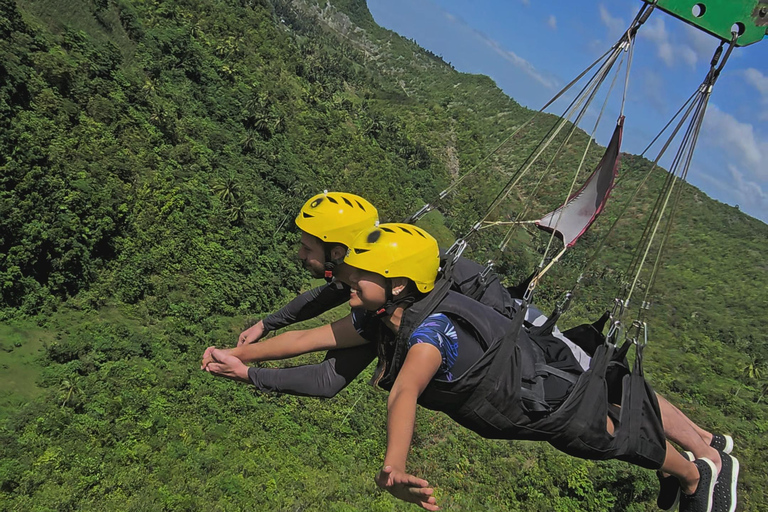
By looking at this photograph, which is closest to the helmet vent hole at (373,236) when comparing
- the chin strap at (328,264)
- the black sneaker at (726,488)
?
the chin strap at (328,264)

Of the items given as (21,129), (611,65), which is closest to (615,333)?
(611,65)

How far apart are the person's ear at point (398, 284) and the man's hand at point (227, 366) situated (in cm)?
114

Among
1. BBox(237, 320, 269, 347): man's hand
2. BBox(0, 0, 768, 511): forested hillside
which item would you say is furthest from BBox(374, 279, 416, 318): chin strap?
BBox(0, 0, 768, 511): forested hillside

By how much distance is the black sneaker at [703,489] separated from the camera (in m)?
3.29

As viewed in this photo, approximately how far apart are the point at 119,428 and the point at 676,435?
50.8 feet

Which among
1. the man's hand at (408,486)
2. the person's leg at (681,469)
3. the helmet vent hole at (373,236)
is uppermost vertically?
the helmet vent hole at (373,236)

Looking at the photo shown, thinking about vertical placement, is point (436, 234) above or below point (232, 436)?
above

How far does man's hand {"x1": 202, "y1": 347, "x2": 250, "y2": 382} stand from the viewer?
3281mm

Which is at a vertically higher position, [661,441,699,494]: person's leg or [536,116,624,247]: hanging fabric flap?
[536,116,624,247]: hanging fabric flap

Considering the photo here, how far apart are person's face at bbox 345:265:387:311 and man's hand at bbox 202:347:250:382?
939mm

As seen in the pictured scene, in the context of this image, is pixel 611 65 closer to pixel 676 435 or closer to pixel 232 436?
pixel 676 435

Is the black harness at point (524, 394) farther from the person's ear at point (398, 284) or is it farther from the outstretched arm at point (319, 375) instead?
the outstretched arm at point (319, 375)

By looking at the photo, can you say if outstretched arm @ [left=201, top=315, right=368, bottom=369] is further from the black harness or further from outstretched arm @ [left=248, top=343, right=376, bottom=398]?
the black harness

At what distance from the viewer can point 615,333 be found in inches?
128
